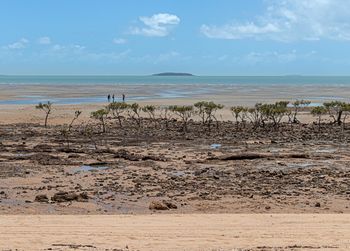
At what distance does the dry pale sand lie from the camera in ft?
34.3

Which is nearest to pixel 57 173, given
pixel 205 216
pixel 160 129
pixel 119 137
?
pixel 205 216

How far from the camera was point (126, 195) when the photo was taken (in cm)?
1706

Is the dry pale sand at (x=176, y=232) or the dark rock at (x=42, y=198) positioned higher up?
the dry pale sand at (x=176, y=232)

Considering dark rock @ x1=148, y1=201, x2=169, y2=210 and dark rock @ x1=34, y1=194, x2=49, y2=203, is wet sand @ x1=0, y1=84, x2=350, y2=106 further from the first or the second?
dark rock @ x1=148, y1=201, x2=169, y2=210

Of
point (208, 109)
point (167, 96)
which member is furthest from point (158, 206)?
point (167, 96)

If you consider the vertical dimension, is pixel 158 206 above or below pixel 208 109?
below

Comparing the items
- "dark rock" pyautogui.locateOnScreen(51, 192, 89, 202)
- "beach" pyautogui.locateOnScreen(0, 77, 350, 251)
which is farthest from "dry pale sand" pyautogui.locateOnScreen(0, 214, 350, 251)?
"dark rock" pyautogui.locateOnScreen(51, 192, 89, 202)

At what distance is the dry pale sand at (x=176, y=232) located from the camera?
1047cm

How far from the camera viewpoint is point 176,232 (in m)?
11.7

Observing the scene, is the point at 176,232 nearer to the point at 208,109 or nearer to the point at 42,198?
the point at 42,198

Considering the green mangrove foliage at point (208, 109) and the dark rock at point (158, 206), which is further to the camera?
the green mangrove foliage at point (208, 109)

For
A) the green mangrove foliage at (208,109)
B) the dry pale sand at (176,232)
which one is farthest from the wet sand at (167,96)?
the dry pale sand at (176,232)

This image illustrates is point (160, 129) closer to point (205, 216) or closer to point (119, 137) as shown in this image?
point (119, 137)

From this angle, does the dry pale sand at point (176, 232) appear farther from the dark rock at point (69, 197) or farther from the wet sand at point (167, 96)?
the wet sand at point (167, 96)
